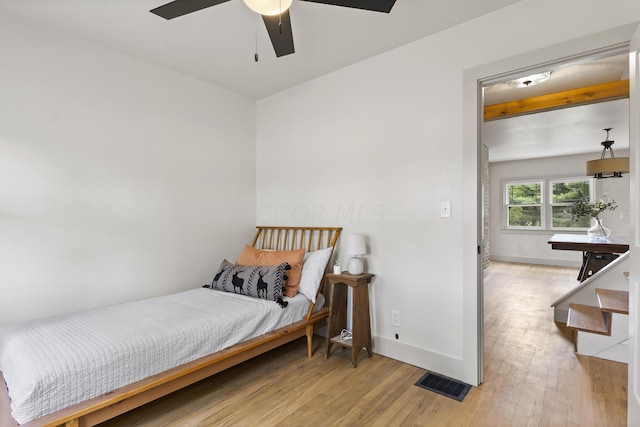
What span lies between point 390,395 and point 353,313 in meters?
0.63

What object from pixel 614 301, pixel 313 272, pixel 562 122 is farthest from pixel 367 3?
pixel 562 122

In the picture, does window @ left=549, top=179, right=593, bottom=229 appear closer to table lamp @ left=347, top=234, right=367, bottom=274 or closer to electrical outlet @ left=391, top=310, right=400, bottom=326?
electrical outlet @ left=391, top=310, right=400, bottom=326

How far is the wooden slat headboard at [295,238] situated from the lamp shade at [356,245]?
32 cm

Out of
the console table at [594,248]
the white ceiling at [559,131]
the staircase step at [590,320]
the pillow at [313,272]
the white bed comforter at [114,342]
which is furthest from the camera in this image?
the white ceiling at [559,131]

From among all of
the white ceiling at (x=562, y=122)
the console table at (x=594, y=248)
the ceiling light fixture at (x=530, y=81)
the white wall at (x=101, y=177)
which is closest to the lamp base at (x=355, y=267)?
the white wall at (x=101, y=177)

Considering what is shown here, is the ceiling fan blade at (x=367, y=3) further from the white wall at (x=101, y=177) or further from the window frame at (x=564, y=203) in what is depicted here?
the window frame at (x=564, y=203)

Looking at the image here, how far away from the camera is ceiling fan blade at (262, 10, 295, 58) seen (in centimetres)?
165

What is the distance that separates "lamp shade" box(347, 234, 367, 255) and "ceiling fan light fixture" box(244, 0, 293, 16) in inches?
67.3

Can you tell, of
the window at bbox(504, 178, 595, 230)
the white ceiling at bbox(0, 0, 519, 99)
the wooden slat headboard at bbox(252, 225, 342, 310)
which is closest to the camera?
the white ceiling at bbox(0, 0, 519, 99)

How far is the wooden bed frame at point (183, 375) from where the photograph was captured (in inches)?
58.9

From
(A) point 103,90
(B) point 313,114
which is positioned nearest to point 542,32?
(B) point 313,114

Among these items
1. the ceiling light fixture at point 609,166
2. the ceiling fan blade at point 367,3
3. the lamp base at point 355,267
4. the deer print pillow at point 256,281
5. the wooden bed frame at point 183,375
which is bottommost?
the wooden bed frame at point 183,375

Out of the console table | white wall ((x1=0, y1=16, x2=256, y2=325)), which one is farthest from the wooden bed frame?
the console table

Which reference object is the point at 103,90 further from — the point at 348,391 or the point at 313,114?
the point at 348,391
